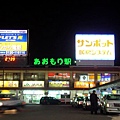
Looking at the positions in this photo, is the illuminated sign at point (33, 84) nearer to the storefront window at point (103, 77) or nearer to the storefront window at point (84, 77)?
the storefront window at point (84, 77)

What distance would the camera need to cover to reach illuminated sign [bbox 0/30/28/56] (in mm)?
49925

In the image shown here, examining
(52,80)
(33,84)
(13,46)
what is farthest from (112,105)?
(33,84)

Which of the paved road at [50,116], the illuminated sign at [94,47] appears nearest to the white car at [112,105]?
the paved road at [50,116]

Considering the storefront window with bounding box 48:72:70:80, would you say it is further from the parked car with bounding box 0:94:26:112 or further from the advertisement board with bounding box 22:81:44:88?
the parked car with bounding box 0:94:26:112

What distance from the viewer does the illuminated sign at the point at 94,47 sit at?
55.0m

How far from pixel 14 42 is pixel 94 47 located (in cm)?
1267

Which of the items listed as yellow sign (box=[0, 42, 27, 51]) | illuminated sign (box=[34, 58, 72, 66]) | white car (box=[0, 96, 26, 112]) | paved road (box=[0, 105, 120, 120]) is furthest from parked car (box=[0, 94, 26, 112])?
illuminated sign (box=[34, 58, 72, 66])

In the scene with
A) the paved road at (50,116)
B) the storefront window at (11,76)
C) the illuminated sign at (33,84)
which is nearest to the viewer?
the paved road at (50,116)

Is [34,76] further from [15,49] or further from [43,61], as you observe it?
[15,49]

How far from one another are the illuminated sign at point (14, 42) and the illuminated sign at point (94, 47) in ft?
29.6

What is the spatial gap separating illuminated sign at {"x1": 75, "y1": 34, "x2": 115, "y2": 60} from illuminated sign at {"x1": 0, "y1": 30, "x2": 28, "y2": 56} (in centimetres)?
902

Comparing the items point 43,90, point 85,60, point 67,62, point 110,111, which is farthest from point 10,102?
point 43,90

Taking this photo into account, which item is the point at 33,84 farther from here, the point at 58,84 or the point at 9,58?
the point at 9,58

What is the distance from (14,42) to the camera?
49906 mm
